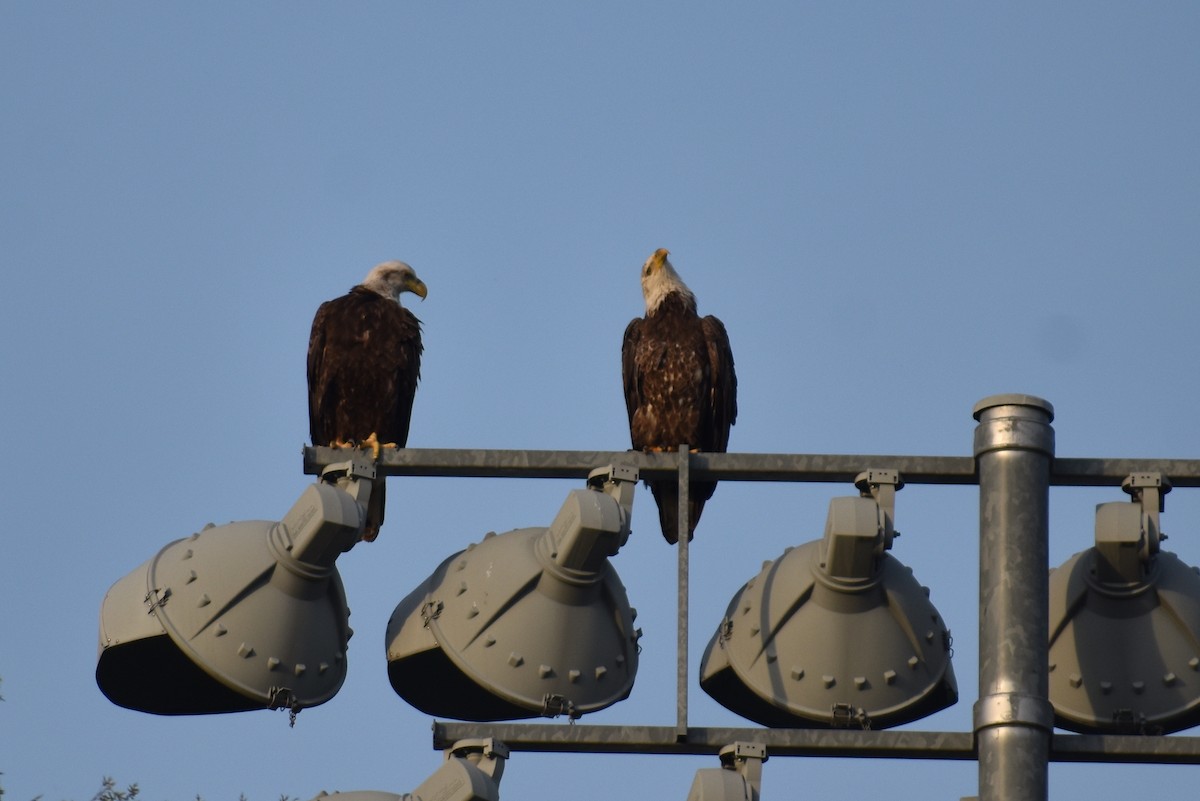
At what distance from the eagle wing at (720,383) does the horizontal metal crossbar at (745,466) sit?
229 inches

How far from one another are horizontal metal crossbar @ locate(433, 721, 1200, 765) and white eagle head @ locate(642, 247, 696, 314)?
23.0ft

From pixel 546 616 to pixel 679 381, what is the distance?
604 cm

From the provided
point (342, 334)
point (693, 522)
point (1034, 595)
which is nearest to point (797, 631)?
point (1034, 595)

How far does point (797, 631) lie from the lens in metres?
5.07

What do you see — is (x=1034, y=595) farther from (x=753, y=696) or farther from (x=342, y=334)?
(x=342, y=334)

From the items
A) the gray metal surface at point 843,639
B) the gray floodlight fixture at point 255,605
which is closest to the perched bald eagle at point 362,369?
the gray floodlight fixture at point 255,605

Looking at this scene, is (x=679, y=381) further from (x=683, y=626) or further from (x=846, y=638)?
(x=683, y=626)

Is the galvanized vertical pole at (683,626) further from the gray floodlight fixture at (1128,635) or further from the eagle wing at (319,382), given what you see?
the eagle wing at (319,382)

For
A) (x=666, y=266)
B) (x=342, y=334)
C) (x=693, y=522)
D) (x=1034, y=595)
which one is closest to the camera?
(x=1034, y=595)

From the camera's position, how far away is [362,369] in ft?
35.3

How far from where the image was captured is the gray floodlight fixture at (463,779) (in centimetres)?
455

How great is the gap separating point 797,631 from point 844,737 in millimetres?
459

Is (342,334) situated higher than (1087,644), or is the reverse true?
(342,334)

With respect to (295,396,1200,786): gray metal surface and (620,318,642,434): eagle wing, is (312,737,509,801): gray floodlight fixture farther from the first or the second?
(620,318,642,434): eagle wing
